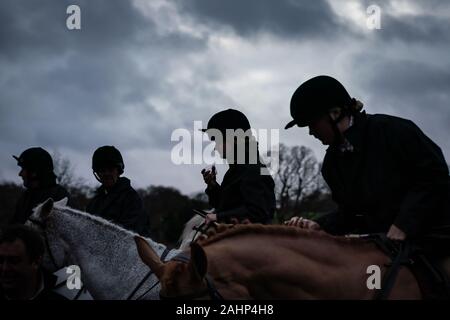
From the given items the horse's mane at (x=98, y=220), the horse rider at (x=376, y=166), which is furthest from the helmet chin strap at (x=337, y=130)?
the horse's mane at (x=98, y=220)

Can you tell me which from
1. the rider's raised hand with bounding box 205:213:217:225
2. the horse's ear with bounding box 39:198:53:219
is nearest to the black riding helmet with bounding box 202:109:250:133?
the rider's raised hand with bounding box 205:213:217:225

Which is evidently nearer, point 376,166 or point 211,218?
point 376,166

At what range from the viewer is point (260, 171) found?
559cm

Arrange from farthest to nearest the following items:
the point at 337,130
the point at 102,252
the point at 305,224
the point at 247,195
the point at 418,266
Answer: the point at 102,252 → the point at 247,195 → the point at 305,224 → the point at 337,130 → the point at 418,266

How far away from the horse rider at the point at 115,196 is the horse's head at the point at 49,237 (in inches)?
55.0

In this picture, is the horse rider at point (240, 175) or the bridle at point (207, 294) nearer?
the bridle at point (207, 294)

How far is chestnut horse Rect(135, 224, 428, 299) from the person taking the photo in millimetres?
3090

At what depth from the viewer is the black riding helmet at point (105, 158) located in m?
7.57

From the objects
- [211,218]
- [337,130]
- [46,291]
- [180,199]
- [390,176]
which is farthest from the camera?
[180,199]

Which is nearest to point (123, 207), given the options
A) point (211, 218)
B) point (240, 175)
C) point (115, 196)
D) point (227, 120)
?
point (115, 196)

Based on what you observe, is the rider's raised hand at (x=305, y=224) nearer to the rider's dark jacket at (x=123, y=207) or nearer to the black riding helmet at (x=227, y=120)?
the black riding helmet at (x=227, y=120)

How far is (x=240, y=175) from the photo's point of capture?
5.55m

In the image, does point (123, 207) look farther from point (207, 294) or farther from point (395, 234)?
point (395, 234)

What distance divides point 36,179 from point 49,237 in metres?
1.91
